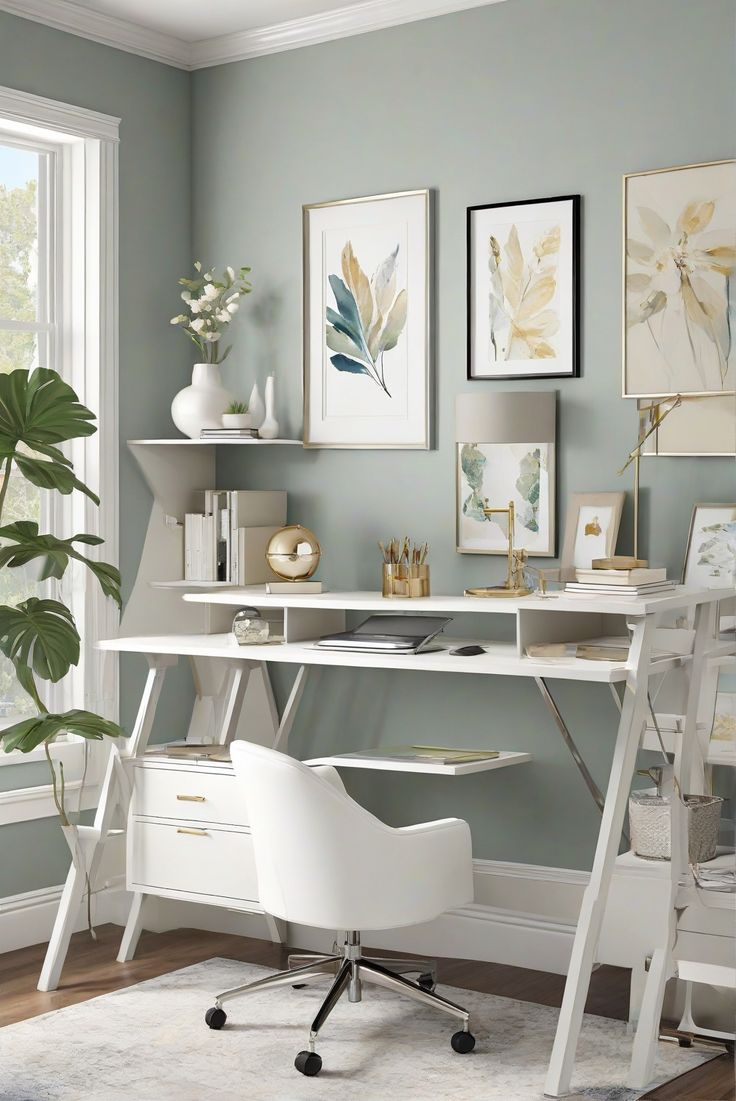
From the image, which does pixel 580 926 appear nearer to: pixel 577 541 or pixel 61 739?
pixel 577 541

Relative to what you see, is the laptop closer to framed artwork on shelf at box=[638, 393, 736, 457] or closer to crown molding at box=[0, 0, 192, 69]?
framed artwork on shelf at box=[638, 393, 736, 457]

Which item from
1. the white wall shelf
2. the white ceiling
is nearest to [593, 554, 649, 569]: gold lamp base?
the white wall shelf

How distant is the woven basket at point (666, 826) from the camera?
3.28m

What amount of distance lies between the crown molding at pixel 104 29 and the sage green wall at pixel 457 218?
13 centimetres

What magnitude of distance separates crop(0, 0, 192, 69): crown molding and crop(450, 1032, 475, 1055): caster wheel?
3170 mm

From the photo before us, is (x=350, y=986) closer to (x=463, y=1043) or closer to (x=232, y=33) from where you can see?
(x=463, y=1043)

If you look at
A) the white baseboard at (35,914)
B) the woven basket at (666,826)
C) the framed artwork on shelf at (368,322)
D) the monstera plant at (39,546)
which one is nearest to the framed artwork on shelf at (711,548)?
the woven basket at (666,826)

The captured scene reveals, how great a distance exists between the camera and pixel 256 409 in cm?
439

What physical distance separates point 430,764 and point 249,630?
0.74 meters

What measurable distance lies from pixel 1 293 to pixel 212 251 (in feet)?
2.52

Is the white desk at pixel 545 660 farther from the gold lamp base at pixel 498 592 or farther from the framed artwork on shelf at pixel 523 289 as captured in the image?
the framed artwork on shelf at pixel 523 289

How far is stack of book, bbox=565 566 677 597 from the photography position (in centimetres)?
321

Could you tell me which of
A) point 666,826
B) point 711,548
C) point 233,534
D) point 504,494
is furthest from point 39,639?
point 711,548

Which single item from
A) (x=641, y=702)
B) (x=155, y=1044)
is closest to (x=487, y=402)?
(x=641, y=702)
